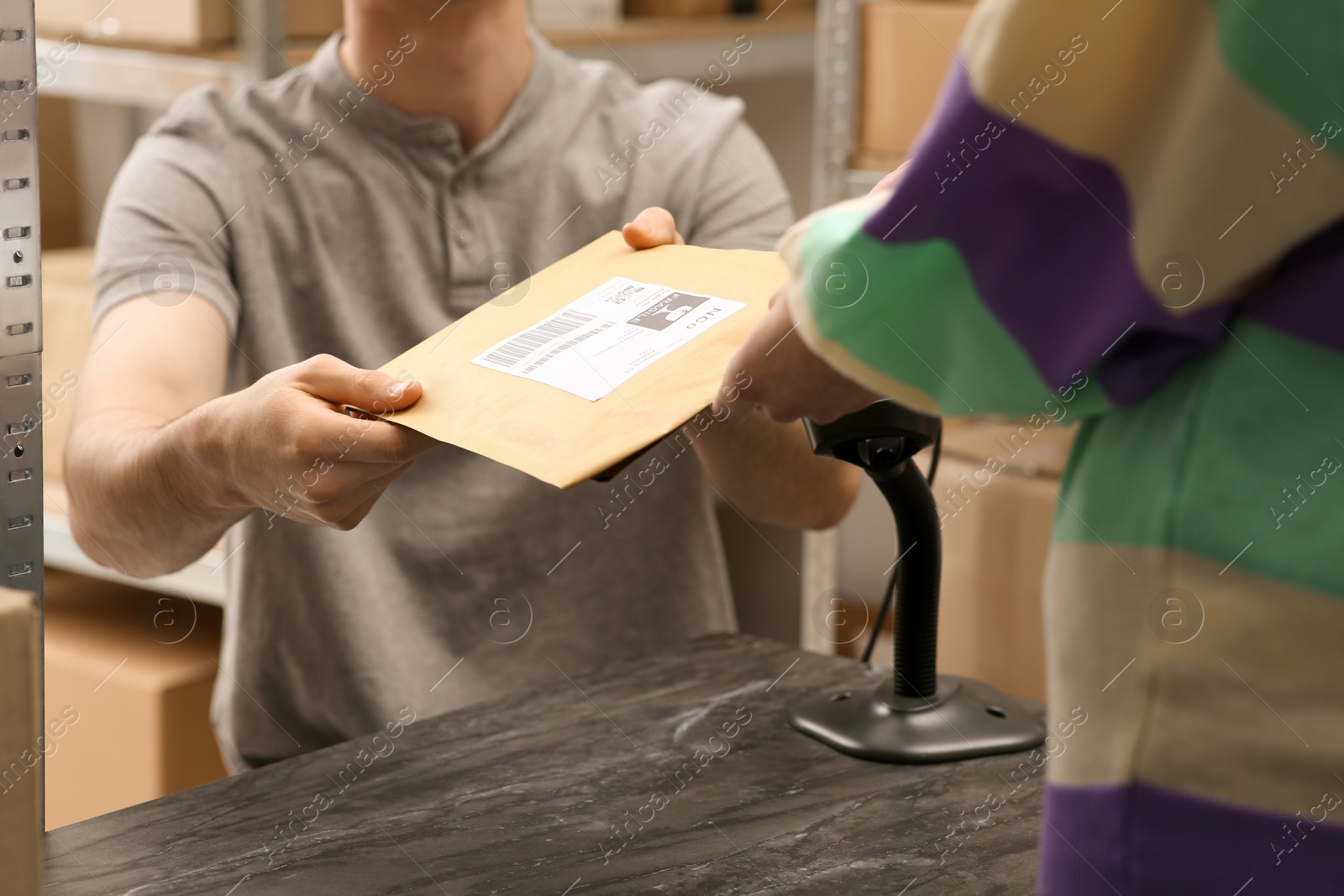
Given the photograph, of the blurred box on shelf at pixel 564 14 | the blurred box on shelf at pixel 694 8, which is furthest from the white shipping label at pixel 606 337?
the blurred box on shelf at pixel 694 8

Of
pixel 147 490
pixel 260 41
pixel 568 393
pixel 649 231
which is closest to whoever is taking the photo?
pixel 568 393

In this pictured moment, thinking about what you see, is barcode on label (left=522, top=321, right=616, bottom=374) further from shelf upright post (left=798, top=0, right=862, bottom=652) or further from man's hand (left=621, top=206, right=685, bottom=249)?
shelf upright post (left=798, top=0, right=862, bottom=652)

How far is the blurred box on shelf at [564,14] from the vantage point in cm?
167

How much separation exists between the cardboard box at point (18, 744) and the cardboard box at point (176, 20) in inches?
41.5

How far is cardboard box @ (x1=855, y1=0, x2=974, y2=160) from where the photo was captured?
1435mm

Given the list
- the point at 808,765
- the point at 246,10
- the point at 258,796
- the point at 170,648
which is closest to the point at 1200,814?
the point at 808,765

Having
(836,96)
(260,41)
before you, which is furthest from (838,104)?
(260,41)

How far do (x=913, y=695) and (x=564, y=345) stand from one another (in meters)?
0.31

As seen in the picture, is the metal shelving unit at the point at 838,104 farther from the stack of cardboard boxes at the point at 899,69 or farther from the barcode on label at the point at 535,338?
the barcode on label at the point at 535,338

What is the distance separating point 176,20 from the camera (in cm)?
138

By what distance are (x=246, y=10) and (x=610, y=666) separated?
0.84 m

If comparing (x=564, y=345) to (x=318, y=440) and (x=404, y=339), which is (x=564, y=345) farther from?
(x=404, y=339)

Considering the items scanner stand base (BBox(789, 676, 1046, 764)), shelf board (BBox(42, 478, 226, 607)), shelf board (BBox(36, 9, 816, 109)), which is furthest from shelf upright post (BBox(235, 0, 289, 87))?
scanner stand base (BBox(789, 676, 1046, 764))

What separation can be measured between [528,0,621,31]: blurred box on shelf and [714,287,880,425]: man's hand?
1250 millimetres
